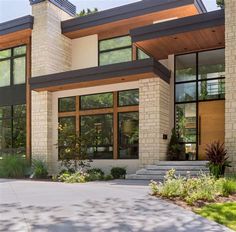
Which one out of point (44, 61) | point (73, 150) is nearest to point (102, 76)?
point (73, 150)

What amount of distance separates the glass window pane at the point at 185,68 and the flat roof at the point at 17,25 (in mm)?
8201

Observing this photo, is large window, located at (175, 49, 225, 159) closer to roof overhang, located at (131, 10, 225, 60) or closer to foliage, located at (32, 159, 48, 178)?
roof overhang, located at (131, 10, 225, 60)

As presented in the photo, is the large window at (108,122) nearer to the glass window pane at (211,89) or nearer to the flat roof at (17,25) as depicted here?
the glass window pane at (211,89)

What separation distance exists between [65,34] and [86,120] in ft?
17.2

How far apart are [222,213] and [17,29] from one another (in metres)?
15.9

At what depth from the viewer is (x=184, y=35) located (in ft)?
46.6

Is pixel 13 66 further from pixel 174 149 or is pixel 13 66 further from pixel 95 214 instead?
pixel 95 214

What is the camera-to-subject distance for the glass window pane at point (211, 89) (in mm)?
15805

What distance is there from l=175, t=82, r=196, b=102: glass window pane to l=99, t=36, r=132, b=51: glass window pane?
3.86 meters

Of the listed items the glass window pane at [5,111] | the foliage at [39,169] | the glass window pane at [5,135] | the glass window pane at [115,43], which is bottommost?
the foliage at [39,169]

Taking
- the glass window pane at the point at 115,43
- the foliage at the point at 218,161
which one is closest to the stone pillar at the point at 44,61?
the glass window pane at the point at 115,43

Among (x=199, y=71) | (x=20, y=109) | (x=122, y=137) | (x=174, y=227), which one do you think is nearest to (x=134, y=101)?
(x=122, y=137)

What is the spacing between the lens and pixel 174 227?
601cm

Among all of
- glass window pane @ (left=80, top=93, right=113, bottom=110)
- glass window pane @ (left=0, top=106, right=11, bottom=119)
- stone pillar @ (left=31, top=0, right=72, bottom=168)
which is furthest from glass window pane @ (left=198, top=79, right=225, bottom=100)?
glass window pane @ (left=0, top=106, right=11, bottom=119)
